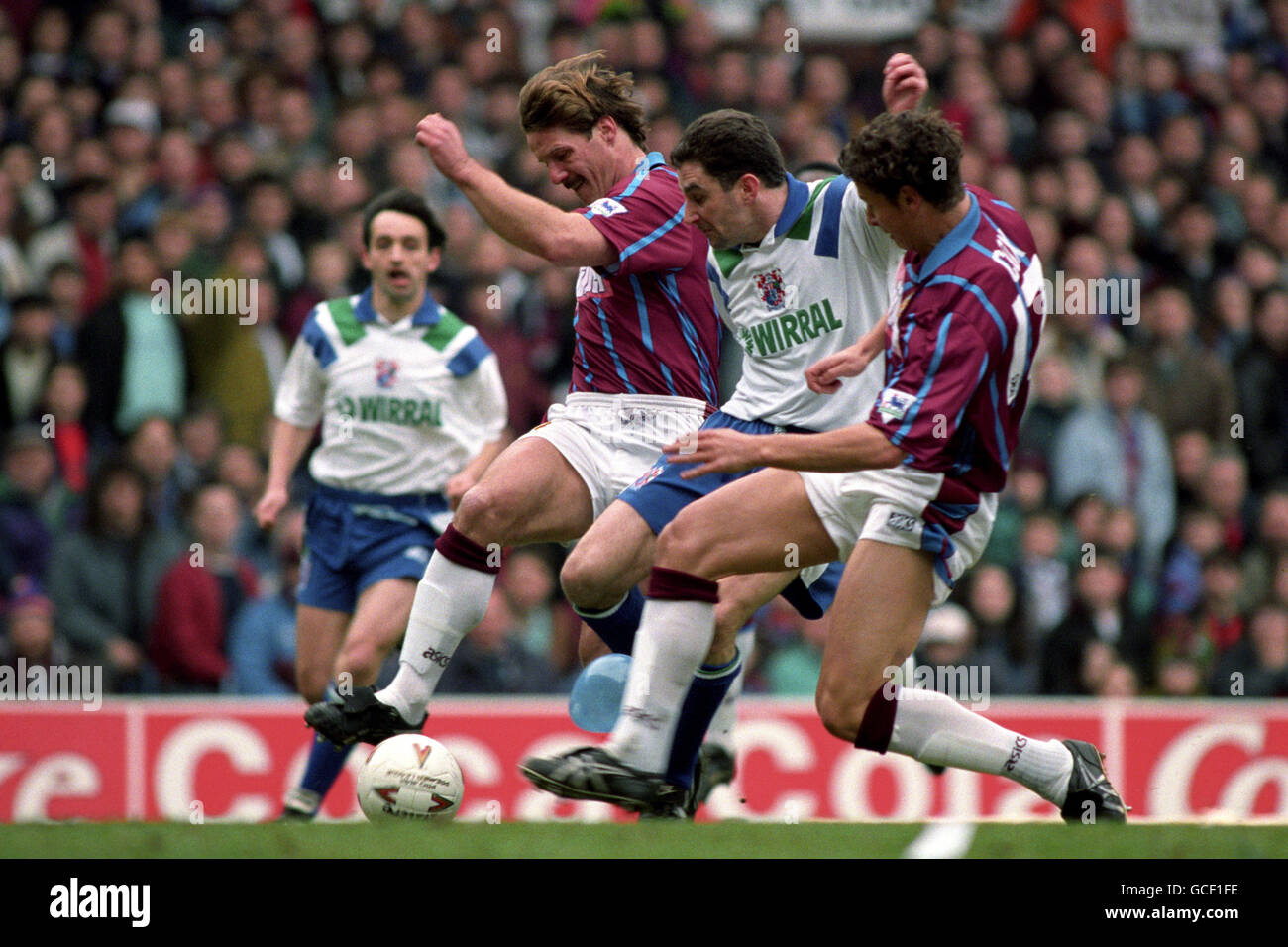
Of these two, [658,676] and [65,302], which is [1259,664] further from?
[65,302]

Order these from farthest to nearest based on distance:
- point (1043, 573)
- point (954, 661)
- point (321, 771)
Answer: point (1043, 573) → point (954, 661) → point (321, 771)

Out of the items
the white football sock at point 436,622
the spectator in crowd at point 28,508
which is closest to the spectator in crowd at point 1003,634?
the white football sock at point 436,622

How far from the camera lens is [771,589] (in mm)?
6113

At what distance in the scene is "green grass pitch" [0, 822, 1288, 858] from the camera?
13.6 ft

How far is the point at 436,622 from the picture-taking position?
582 cm

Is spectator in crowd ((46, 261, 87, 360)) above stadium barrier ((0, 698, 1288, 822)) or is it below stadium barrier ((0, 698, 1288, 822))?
above

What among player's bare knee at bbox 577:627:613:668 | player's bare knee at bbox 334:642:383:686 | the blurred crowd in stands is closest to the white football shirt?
player's bare knee at bbox 334:642:383:686

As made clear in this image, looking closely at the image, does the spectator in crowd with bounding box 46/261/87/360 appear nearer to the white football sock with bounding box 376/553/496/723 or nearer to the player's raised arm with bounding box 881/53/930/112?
the white football sock with bounding box 376/553/496/723

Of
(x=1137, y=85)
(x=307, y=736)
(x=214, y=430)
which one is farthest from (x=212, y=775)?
(x=1137, y=85)

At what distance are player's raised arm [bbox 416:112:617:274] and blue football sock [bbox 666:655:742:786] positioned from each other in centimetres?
161

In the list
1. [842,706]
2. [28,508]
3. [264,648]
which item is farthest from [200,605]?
[842,706]

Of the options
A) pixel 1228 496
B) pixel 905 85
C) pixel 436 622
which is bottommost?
pixel 436 622

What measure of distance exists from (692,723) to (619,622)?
453mm

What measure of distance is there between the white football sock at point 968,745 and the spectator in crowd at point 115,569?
536 centimetres
